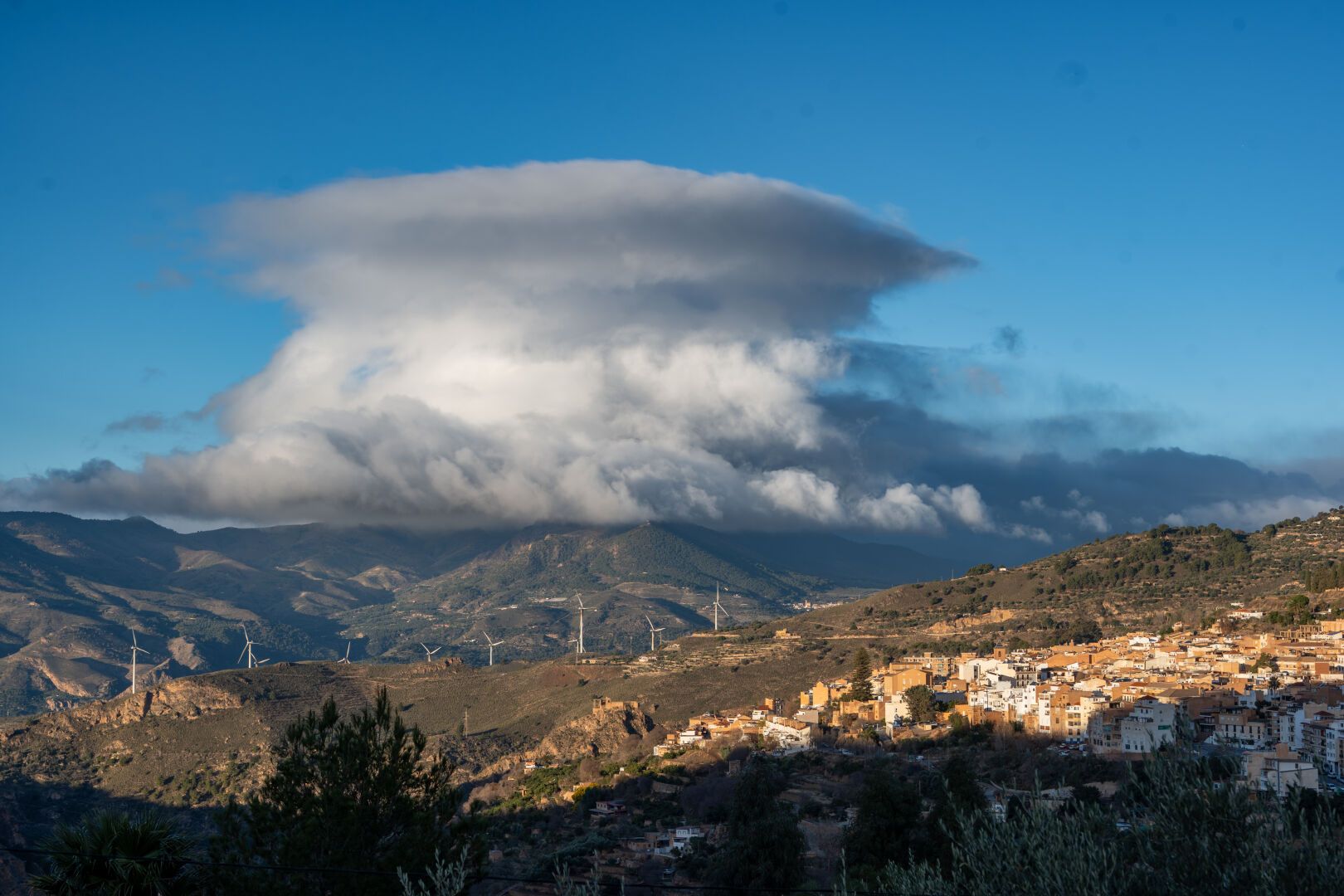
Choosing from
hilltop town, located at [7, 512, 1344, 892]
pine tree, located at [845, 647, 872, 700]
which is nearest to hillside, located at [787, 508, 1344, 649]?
hilltop town, located at [7, 512, 1344, 892]

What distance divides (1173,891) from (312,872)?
1942 centimetres

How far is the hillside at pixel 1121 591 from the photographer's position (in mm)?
108375

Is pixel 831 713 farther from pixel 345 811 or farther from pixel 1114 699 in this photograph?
pixel 345 811

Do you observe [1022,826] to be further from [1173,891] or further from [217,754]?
[217,754]

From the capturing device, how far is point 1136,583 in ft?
411

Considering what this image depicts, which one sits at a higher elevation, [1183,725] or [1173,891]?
[1183,725]

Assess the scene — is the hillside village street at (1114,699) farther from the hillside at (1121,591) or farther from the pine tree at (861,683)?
the hillside at (1121,591)

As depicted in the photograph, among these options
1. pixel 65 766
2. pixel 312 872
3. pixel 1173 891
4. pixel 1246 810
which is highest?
pixel 1246 810

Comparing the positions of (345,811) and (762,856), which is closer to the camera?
(345,811)

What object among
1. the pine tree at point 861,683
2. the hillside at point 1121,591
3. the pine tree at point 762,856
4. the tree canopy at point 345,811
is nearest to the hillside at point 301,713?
the pine tree at point 861,683

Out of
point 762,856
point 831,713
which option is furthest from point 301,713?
point 762,856

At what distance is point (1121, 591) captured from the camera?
124 meters

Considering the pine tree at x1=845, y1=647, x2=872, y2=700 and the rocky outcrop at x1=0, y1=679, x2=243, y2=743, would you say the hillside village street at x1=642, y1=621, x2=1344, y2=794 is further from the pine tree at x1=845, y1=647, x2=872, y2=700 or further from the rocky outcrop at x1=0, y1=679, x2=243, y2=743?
the rocky outcrop at x1=0, y1=679, x2=243, y2=743

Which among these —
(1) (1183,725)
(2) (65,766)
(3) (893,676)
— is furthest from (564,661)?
(1) (1183,725)
